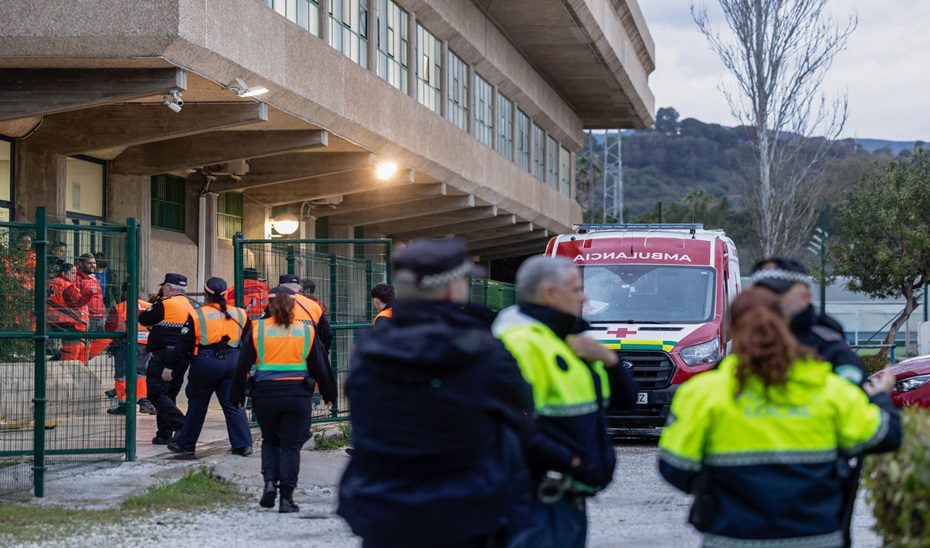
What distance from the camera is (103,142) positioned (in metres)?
18.9

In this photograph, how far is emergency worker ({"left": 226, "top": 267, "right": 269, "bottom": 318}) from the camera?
15.9 meters

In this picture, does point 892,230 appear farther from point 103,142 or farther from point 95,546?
point 95,546

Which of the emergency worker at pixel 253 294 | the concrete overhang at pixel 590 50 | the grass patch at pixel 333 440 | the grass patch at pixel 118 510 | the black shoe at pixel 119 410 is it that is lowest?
the grass patch at pixel 118 510

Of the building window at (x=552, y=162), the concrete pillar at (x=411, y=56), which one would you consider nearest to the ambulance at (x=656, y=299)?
the concrete pillar at (x=411, y=56)

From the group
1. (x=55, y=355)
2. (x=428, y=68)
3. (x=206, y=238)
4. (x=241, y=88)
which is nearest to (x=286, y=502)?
(x=55, y=355)

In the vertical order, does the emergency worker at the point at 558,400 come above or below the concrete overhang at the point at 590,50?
below

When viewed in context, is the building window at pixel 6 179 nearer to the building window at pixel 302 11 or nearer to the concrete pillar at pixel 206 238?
the building window at pixel 302 11

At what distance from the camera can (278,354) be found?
1065 cm

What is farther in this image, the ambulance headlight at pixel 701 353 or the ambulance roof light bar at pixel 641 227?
the ambulance roof light bar at pixel 641 227

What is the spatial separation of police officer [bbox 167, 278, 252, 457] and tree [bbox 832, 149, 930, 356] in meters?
27.5

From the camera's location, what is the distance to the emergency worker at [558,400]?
5.41m

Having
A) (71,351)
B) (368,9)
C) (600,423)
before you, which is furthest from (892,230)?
(600,423)

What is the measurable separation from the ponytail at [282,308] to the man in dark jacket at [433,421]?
5950 millimetres

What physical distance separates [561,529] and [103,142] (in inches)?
580
